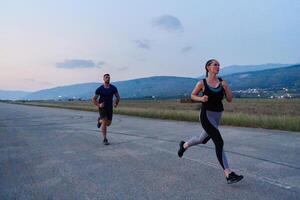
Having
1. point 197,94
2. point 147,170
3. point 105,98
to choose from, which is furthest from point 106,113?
point 197,94

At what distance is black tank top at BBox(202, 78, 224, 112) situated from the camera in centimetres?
647

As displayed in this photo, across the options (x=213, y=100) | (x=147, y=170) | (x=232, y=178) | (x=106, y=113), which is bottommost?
(x=147, y=170)

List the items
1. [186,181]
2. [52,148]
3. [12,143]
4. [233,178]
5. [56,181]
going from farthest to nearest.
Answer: [12,143] < [52,148] < [56,181] < [186,181] < [233,178]

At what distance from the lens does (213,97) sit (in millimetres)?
6527

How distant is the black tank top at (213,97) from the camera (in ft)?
21.2

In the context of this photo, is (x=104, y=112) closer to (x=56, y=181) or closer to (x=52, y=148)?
(x=52, y=148)

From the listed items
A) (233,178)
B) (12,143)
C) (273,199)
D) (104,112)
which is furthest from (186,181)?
(12,143)

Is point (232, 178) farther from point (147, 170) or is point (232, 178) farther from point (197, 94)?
point (147, 170)

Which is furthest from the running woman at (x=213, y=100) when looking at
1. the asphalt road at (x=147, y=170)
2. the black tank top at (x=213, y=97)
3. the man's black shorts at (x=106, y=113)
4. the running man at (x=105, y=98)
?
the man's black shorts at (x=106, y=113)

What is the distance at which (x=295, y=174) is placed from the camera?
23.0ft

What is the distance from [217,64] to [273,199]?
2.19 meters

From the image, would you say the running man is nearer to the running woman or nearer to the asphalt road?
the asphalt road

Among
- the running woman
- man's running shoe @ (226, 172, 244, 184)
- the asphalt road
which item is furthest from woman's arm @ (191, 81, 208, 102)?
the asphalt road

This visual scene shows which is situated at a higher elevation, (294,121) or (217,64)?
(217,64)
